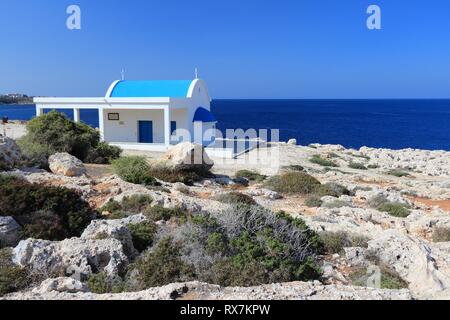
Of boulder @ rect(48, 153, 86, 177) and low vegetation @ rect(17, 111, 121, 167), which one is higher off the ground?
low vegetation @ rect(17, 111, 121, 167)

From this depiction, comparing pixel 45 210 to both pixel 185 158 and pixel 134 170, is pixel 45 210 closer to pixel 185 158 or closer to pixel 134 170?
pixel 134 170

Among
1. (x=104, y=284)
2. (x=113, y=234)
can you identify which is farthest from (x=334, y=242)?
(x=104, y=284)

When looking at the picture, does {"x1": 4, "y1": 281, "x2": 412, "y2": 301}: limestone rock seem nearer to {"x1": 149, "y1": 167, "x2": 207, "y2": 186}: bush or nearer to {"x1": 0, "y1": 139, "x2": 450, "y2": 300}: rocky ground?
{"x1": 0, "y1": 139, "x2": 450, "y2": 300}: rocky ground

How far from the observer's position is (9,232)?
23.9 feet

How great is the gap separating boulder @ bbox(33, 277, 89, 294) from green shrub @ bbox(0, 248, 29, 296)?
35 centimetres

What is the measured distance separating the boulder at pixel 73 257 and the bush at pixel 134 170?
8.02 meters

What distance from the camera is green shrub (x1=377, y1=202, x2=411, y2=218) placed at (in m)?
13.1

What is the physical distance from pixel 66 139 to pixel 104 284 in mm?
14740

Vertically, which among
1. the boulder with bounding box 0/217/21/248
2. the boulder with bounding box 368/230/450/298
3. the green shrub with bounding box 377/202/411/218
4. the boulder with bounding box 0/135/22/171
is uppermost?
the boulder with bounding box 0/135/22/171

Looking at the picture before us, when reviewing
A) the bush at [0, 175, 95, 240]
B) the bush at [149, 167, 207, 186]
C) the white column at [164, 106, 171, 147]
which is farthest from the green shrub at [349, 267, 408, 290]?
the white column at [164, 106, 171, 147]

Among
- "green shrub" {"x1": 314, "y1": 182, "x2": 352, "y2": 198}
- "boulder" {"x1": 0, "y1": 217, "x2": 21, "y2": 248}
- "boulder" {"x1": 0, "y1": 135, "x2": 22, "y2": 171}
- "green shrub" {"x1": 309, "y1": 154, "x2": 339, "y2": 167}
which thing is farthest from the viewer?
"green shrub" {"x1": 309, "y1": 154, "x2": 339, "y2": 167}

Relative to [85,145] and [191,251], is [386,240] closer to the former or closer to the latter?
[191,251]
